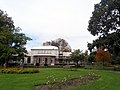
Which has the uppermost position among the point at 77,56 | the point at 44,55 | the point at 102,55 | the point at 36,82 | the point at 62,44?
the point at 62,44

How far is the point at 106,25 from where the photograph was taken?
4881 cm

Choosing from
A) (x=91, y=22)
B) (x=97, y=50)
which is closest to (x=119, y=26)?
(x=91, y=22)

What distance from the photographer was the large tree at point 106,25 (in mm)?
47375

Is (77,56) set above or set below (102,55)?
above

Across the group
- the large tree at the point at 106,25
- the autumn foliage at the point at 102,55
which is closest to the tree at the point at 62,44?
the autumn foliage at the point at 102,55

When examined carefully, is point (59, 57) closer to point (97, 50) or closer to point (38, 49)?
point (38, 49)

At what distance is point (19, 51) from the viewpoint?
203 ft

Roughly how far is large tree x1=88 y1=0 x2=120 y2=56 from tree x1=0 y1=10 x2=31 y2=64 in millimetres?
16833

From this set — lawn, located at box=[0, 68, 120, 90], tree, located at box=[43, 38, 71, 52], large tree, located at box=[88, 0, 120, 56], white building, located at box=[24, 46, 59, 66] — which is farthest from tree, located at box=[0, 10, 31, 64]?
tree, located at box=[43, 38, 71, 52]

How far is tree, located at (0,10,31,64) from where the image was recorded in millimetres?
54719

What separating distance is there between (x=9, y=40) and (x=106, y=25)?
20.9 metres

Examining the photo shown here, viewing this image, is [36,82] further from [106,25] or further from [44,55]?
[44,55]

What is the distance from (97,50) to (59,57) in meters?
43.4

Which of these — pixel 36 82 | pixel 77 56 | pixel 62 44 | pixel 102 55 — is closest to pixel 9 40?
pixel 102 55
